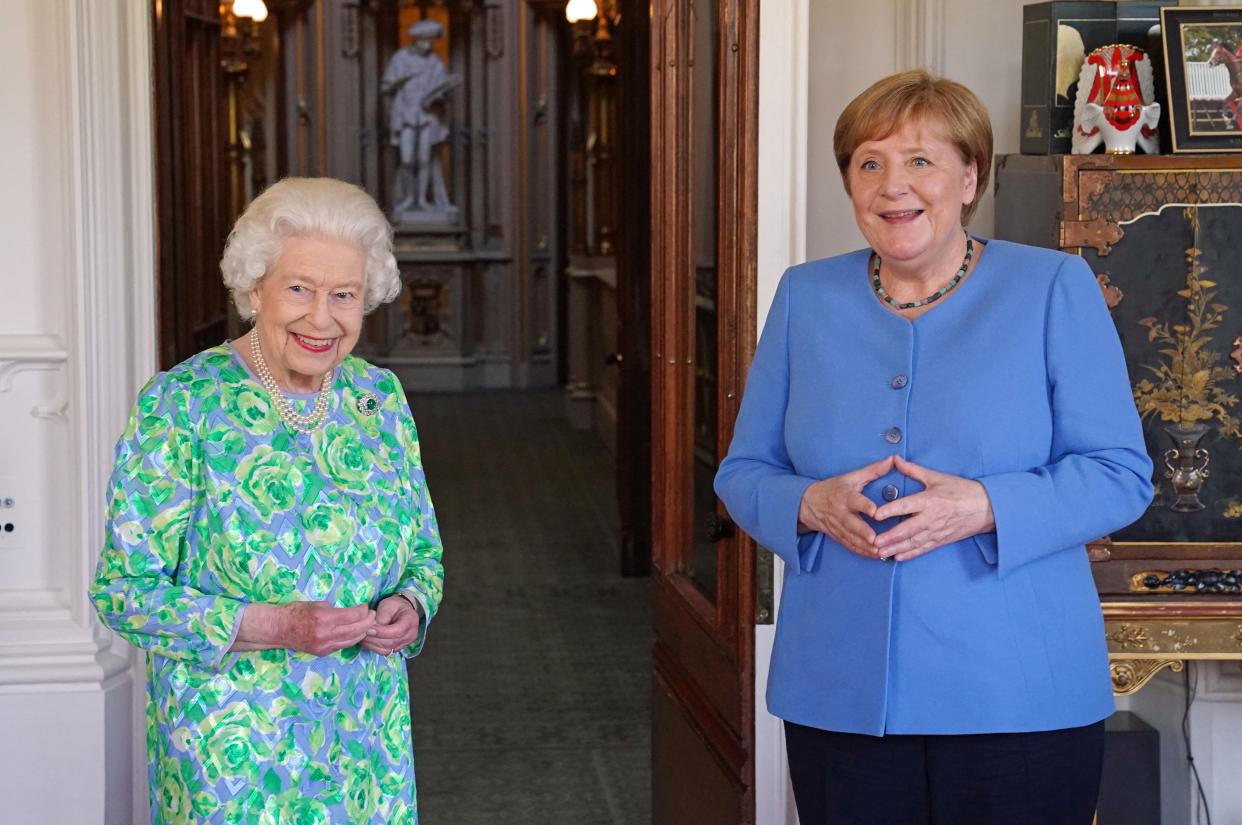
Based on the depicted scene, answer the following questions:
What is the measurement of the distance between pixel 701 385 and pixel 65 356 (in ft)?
4.90

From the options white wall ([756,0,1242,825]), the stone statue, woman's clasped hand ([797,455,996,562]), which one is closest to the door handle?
white wall ([756,0,1242,825])

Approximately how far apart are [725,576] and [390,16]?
11.6m

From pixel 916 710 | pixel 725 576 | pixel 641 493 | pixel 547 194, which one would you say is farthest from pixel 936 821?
pixel 547 194

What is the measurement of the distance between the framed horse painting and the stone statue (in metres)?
11.3

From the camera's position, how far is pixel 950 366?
2418mm

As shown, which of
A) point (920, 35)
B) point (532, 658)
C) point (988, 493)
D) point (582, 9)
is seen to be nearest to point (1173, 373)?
point (920, 35)

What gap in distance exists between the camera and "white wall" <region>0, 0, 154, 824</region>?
3.89 m

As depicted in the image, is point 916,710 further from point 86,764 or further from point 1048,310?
point 86,764

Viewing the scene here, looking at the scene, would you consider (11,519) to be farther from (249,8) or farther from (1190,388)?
(249,8)

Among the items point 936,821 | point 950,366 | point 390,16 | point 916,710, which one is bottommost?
point 936,821

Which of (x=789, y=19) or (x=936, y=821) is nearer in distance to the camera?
(x=936, y=821)

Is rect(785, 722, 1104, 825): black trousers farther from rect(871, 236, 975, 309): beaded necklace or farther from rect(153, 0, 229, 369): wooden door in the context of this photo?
rect(153, 0, 229, 369): wooden door

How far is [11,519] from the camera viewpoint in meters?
3.99

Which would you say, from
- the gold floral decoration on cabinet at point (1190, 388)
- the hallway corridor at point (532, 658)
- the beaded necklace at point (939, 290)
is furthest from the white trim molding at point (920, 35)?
the hallway corridor at point (532, 658)
